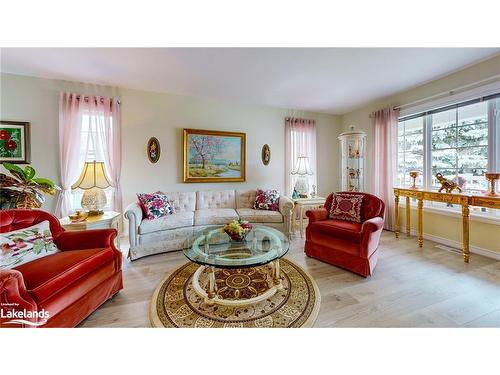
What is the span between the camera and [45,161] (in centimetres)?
293

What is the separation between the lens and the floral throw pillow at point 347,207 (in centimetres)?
255

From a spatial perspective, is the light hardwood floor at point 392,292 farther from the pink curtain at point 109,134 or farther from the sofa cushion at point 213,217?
the pink curtain at point 109,134

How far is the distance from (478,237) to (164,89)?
501 cm

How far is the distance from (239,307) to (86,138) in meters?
3.37

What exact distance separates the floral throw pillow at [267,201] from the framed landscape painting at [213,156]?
67 centimetres

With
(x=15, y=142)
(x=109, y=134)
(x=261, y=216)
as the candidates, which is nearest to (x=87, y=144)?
(x=109, y=134)

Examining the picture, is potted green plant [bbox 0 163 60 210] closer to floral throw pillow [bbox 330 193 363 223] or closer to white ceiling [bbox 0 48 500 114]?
white ceiling [bbox 0 48 500 114]

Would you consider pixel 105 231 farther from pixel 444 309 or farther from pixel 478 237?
pixel 478 237

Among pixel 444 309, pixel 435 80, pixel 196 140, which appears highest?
pixel 435 80

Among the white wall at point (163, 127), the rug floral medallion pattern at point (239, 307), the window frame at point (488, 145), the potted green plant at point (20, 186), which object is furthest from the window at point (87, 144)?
the window frame at point (488, 145)

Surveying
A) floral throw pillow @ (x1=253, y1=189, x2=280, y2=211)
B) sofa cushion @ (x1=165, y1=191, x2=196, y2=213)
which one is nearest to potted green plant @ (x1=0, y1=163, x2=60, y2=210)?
sofa cushion @ (x1=165, y1=191, x2=196, y2=213)

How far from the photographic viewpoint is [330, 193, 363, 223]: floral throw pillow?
100 inches
